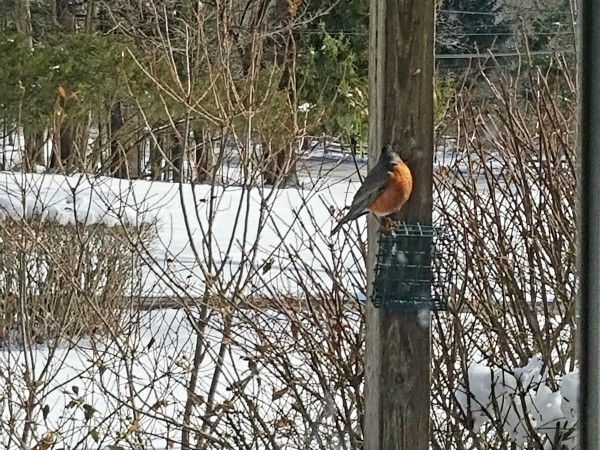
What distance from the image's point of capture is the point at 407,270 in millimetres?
1421

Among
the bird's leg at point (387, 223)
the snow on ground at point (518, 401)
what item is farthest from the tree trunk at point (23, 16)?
the bird's leg at point (387, 223)

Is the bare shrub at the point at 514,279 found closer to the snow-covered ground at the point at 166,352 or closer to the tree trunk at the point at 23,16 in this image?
the snow-covered ground at the point at 166,352

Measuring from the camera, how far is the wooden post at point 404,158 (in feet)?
4.48

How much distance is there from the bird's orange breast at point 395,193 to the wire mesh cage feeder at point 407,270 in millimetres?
35

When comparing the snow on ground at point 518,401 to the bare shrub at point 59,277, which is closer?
the snow on ground at point 518,401

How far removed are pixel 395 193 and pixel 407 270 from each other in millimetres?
123

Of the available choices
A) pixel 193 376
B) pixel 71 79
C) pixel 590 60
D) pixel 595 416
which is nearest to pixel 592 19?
pixel 590 60

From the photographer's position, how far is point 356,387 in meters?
2.14

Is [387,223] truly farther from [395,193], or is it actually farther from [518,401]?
[518,401]

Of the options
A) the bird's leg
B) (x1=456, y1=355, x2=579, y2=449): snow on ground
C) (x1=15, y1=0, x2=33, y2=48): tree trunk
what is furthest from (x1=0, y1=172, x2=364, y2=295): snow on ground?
(x1=15, y1=0, x2=33, y2=48): tree trunk

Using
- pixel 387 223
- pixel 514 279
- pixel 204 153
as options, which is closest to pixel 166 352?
pixel 204 153

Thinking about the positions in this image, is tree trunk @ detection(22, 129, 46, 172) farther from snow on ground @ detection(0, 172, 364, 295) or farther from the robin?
the robin

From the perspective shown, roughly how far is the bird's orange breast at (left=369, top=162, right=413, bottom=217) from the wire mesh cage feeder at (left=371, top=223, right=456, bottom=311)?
3 centimetres

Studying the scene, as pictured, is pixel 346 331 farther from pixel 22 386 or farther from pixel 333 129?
pixel 333 129
